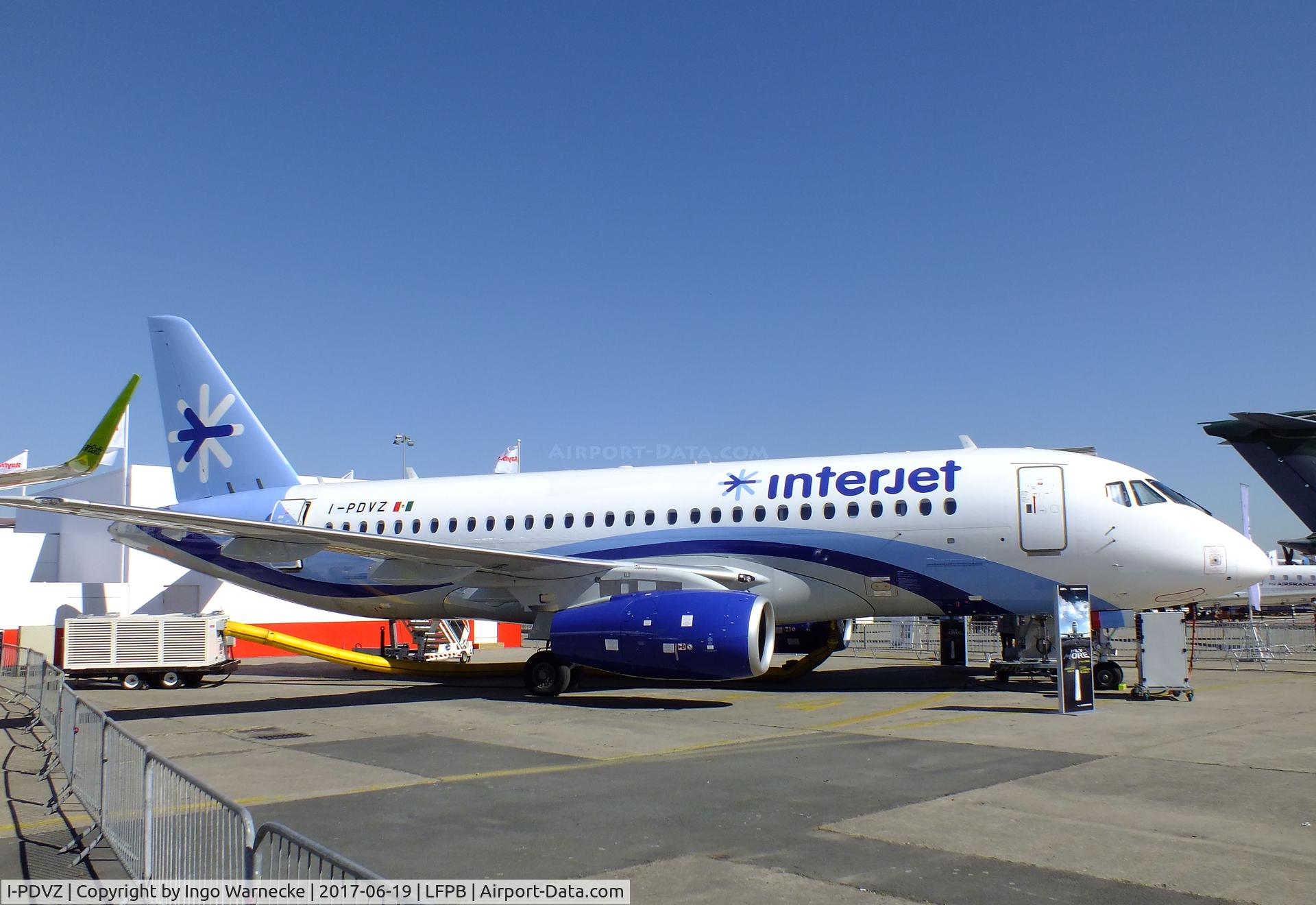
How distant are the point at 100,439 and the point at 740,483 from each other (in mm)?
11605

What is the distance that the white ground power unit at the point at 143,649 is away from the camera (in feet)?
63.9

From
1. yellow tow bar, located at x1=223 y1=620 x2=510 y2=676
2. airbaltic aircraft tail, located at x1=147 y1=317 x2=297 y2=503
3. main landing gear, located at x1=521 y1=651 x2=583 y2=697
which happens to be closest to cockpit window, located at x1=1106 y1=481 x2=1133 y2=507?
main landing gear, located at x1=521 y1=651 x2=583 y2=697

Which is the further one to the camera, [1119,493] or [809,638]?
[809,638]

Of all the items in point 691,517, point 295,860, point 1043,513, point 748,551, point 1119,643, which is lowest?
point 1119,643

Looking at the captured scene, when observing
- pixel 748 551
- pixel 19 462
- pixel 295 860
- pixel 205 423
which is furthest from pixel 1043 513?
pixel 19 462

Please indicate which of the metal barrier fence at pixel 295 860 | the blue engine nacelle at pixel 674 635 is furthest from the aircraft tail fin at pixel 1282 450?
the metal barrier fence at pixel 295 860

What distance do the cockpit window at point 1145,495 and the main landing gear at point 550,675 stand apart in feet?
31.2

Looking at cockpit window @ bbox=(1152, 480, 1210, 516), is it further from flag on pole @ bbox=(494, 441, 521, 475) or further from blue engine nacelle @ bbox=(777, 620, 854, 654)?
flag on pole @ bbox=(494, 441, 521, 475)

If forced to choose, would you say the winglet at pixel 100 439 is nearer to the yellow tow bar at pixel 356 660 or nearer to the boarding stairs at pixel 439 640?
the yellow tow bar at pixel 356 660

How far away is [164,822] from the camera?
5.54 meters

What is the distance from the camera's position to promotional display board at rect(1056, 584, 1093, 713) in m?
13.2

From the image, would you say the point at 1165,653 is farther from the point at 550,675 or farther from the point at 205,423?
the point at 205,423

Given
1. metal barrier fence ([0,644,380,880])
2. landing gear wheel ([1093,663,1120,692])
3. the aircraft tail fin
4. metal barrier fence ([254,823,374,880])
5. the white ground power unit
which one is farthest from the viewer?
the aircraft tail fin

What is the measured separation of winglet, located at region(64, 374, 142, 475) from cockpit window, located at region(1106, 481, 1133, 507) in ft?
55.4
